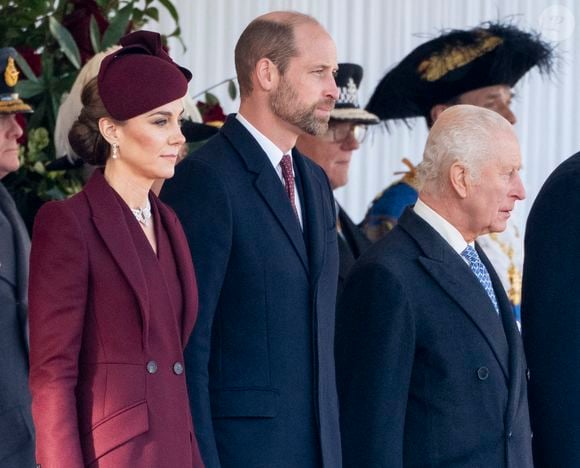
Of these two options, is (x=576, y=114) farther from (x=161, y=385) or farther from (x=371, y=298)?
(x=161, y=385)

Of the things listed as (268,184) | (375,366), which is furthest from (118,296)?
(375,366)

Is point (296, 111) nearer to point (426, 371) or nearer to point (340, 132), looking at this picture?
point (426, 371)

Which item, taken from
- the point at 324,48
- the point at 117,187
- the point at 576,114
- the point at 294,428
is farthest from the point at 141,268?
the point at 576,114

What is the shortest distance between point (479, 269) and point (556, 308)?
18 centimetres

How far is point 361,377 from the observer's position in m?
2.95

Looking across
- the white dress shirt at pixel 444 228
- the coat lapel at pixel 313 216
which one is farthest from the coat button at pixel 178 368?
the white dress shirt at pixel 444 228

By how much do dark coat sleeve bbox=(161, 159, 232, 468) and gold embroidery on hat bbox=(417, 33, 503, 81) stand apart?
1.62 metres

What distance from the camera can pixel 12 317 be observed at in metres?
3.14

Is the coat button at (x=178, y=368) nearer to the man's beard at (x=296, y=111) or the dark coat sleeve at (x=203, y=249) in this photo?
the dark coat sleeve at (x=203, y=249)

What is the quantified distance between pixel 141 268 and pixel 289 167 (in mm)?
540

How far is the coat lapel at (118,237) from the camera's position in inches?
98.6

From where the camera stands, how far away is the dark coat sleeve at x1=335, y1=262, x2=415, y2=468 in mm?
2877

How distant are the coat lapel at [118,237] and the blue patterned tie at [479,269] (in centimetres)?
81
